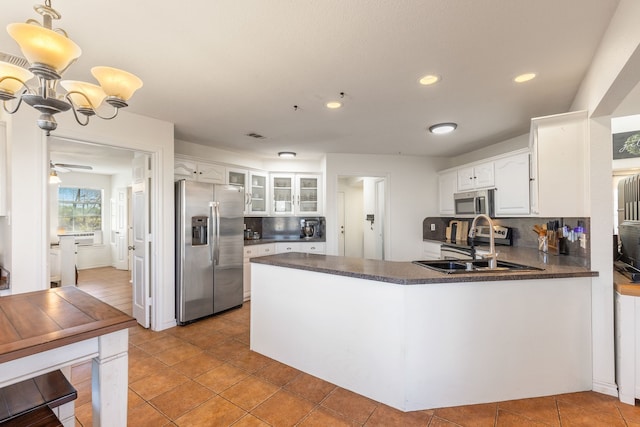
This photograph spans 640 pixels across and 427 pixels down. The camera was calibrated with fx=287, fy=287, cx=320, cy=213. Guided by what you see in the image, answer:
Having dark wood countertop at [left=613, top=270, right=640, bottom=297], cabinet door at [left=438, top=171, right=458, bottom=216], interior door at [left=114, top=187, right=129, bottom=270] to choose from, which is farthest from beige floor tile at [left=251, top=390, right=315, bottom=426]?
interior door at [left=114, top=187, right=129, bottom=270]

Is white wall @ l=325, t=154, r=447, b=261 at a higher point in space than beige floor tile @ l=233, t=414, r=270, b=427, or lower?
higher

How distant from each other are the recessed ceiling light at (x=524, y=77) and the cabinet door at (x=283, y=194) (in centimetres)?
363

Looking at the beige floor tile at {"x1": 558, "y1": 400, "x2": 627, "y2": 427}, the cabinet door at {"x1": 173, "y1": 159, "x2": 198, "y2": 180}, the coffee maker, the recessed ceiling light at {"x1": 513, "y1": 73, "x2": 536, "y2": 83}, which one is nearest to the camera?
the beige floor tile at {"x1": 558, "y1": 400, "x2": 627, "y2": 427}

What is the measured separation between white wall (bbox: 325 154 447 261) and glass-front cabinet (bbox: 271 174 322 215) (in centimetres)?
53

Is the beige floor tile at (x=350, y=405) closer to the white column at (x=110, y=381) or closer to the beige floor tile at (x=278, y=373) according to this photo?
the beige floor tile at (x=278, y=373)

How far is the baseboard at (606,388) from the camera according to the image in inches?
78.5

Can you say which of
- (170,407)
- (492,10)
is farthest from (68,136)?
(492,10)

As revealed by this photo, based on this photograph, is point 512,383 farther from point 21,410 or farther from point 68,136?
point 68,136

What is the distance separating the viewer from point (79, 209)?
7090mm

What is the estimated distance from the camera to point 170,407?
196cm

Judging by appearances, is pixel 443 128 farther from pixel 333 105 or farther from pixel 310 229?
pixel 310 229

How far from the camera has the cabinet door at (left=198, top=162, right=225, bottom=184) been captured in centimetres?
412

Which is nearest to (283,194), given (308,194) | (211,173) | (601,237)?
(308,194)

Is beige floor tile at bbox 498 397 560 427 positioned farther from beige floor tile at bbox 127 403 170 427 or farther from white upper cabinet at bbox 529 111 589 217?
beige floor tile at bbox 127 403 170 427
